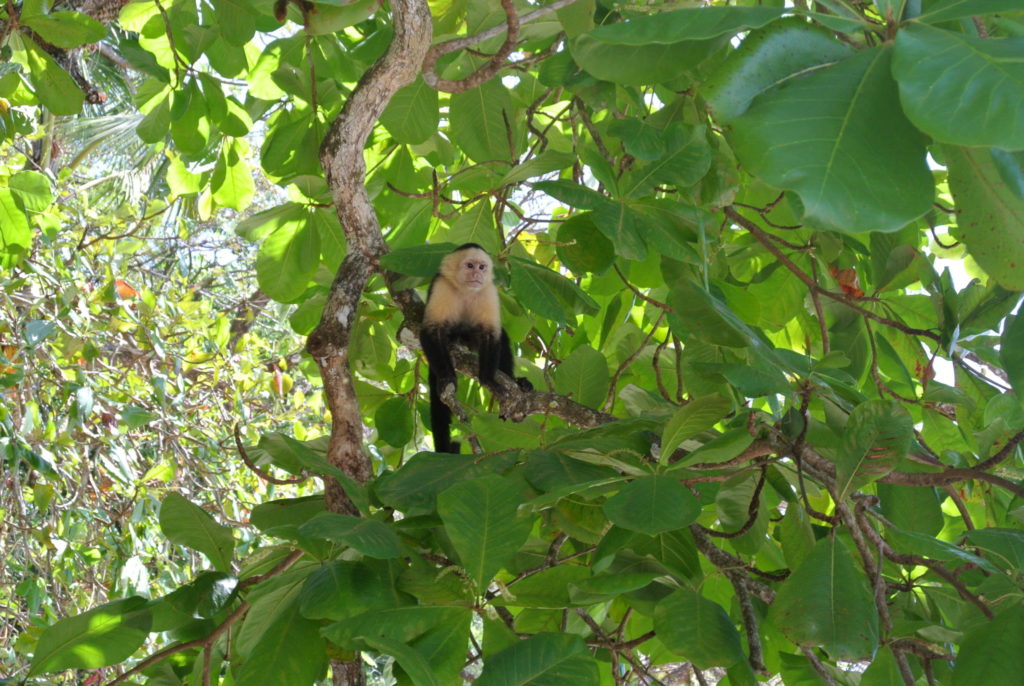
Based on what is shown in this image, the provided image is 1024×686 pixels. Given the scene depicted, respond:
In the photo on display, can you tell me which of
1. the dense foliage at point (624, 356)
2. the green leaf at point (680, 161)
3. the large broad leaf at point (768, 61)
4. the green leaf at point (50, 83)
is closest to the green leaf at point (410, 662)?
the dense foliage at point (624, 356)

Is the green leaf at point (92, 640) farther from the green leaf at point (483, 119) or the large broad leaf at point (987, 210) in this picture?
the green leaf at point (483, 119)

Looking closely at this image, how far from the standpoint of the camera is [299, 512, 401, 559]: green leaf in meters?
1.12

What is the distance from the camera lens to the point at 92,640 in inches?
50.8

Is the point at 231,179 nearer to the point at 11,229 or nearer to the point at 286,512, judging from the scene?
the point at 11,229

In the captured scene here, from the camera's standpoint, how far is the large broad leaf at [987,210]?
3.77 feet

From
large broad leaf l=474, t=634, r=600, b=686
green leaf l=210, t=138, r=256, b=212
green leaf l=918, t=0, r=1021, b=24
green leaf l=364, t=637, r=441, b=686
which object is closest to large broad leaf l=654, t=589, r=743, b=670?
large broad leaf l=474, t=634, r=600, b=686

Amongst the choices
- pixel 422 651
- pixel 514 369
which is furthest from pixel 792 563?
pixel 514 369

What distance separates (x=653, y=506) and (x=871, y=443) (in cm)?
32

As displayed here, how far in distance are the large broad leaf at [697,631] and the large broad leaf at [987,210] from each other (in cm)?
63

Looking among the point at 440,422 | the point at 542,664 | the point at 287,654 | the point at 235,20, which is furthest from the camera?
the point at 440,422

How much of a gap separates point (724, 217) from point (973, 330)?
0.86 m

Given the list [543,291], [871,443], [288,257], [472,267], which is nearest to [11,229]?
[288,257]

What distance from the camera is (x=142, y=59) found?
7.27ft

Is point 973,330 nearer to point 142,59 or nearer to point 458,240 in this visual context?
point 458,240
